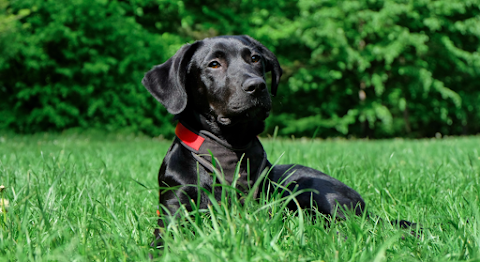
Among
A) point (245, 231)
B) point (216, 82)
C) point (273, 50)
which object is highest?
point (216, 82)

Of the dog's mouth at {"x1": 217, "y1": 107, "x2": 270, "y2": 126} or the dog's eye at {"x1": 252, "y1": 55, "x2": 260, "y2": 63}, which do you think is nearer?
the dog's mouth at {"x1": 217, "y1": 107, "x2": 270, "y2": 126}

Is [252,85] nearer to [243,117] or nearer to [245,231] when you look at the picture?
[243,117]

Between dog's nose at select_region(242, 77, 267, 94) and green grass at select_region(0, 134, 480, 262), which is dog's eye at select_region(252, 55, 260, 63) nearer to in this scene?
dog's nose at select_region(242, 77, 267, 94)

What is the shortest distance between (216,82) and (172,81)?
0.29 m

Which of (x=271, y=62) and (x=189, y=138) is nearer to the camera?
(x=189, y=138)

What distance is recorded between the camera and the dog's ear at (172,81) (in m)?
2.46

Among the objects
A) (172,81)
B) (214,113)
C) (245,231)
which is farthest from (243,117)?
(245,231)

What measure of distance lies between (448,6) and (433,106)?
495 centimetres

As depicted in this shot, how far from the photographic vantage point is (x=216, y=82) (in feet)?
8.09

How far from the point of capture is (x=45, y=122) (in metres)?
13.9

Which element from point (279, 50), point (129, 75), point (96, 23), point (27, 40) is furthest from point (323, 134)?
point (27, 40)

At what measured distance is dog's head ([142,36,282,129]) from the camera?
2.32 m

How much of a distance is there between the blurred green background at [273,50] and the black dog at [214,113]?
950 centimetres

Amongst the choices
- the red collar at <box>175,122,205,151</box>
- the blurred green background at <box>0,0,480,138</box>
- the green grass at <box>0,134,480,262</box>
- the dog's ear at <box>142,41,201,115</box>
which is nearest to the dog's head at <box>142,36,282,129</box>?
the dog's ear at <box>142,41,201,115</box>
